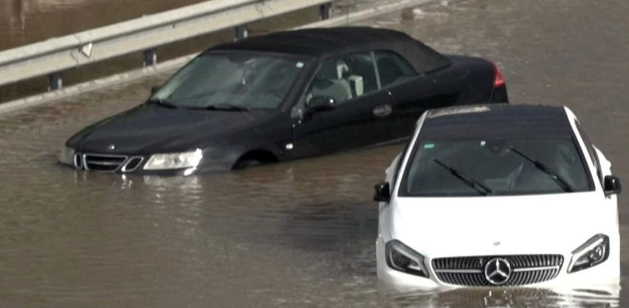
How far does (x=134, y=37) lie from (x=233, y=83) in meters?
5.02

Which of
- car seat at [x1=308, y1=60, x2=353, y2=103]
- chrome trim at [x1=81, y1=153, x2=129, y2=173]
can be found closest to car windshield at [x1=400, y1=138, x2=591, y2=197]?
chrome trim at [x1=81, y1=153, x2=129, y2=173]

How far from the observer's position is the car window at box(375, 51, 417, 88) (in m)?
17.4

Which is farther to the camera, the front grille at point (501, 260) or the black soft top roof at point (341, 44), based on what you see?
the black soft top roof at point (341, 44)

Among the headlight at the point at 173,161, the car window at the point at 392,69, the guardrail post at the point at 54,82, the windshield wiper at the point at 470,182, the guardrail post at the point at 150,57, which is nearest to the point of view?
the windshield wiper at the point at 470,182

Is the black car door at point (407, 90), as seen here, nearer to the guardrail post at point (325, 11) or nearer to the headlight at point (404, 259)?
the headlight at point (404, 259)

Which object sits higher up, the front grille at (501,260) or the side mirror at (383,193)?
the side mirror at (383,193)

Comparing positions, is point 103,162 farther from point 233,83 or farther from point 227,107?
point 233,83

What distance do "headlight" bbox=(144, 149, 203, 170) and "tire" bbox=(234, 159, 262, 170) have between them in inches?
18.1

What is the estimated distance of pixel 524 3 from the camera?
26.5m

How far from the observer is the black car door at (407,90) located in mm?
17266

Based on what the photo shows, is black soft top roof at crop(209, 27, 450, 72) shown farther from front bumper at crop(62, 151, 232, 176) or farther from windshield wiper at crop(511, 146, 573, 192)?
windshield wiper at crop(511, 146, 573, 192)

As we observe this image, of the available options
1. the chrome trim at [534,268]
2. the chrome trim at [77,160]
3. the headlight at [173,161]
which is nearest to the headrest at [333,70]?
the headlight at [173,161]

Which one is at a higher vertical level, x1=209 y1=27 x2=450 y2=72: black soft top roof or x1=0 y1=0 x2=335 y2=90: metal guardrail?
x1=209 y1=27 x2=450 y2=72: black soft top roof

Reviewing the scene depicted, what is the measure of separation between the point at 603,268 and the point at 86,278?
3.67 meters
